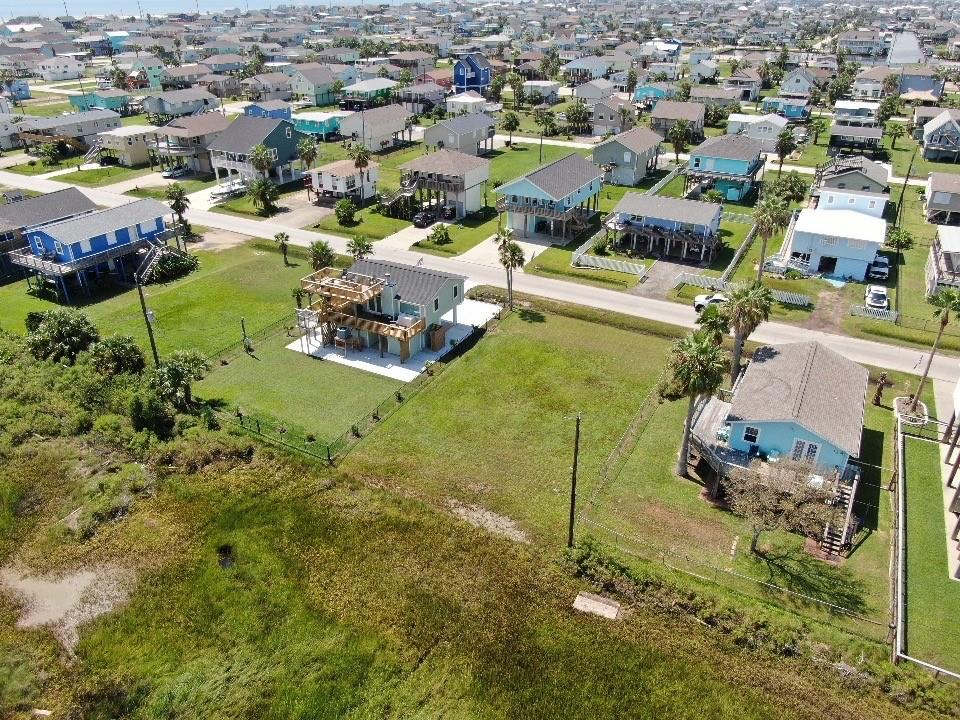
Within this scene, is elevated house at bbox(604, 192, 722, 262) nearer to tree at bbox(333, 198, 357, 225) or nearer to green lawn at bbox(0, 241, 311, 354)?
tree at bbox(333, 198, 357, 225)

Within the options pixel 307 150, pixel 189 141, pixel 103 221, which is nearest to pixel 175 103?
pixel 189 141

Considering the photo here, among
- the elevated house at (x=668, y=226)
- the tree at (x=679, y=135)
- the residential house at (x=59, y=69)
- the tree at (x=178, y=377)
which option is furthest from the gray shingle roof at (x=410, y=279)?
the residential house at (x=59, y=69)

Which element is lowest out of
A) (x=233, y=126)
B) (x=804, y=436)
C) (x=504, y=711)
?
(x=504, y=711)

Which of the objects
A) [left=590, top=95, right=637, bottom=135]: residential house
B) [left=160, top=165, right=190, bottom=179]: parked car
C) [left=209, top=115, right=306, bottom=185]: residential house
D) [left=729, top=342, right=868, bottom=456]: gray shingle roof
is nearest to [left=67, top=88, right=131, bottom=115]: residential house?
[left=160, top=165, right=190, bottom=179]: parked car

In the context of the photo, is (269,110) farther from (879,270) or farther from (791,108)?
(879,270)

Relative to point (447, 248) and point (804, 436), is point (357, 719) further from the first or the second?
point (447, 248)

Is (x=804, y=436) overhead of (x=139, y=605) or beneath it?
overhead

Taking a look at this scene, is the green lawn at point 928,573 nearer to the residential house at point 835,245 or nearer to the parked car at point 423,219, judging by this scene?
the residential house at point 835,245

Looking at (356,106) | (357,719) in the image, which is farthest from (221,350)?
(356,106)
